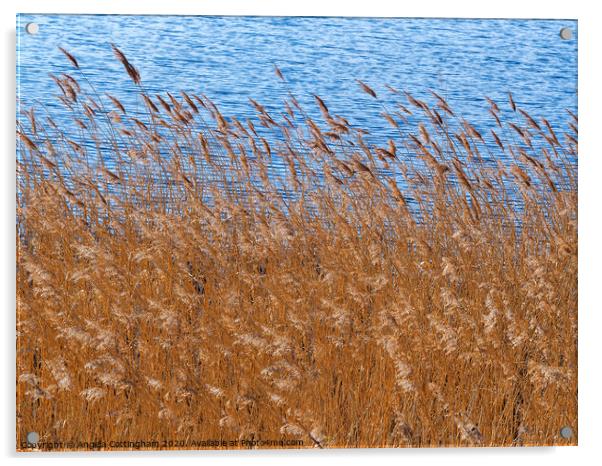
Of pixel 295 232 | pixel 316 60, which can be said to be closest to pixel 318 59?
pixel 316 60

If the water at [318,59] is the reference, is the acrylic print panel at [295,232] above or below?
below

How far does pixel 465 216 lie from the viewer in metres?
3.96

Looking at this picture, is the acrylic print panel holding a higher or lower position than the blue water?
lower

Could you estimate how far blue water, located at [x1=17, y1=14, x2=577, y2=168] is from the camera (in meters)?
3.86

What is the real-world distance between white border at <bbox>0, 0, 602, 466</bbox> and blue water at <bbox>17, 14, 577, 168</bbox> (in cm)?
5

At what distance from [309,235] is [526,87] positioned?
110 centimetres

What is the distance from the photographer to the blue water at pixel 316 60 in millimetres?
3855

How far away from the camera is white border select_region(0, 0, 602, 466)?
385 cm
